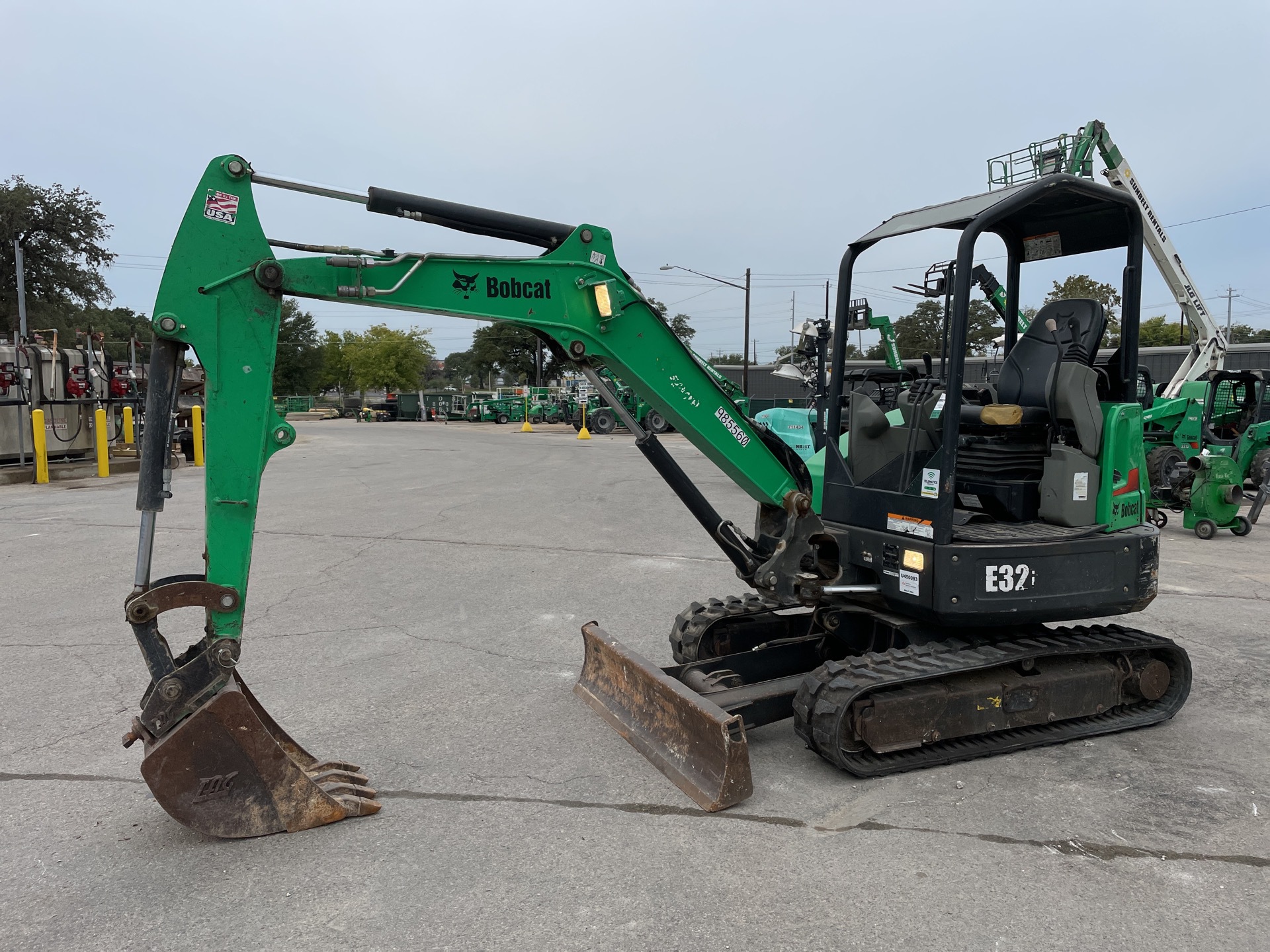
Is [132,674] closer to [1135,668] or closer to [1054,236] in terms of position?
[1135,668]

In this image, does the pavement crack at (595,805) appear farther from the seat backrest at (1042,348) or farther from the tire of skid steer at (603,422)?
the tire of skid steer at (603,422)

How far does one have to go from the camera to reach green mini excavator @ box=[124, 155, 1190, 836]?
3.66 m

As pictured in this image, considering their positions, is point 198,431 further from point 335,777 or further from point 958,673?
point 958,673

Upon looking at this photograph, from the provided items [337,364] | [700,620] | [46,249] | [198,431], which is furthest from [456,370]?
[700,620]

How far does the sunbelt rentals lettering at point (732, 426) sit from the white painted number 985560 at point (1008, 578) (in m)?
1.41

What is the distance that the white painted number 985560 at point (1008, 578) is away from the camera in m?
4.56

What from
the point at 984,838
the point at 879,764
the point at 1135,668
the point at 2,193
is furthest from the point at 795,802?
the point at 2,193

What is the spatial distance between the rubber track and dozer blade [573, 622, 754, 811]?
44cm

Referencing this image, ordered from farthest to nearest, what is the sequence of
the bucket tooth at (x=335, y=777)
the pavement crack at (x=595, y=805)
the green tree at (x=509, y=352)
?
the green tree at (x=509, y=352), the bucket tooth at (x=335, y=777), the pavement crack at (x=595, y=805)

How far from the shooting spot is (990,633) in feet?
16.3

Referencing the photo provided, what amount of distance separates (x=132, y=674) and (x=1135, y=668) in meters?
6.23

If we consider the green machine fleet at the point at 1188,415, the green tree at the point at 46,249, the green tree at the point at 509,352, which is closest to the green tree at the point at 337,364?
the green tree at the point at 509,352

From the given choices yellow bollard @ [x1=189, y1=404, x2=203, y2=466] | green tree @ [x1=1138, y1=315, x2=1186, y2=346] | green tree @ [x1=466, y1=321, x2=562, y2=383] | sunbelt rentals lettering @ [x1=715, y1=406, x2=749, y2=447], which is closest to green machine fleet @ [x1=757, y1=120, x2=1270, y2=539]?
sunbelt rentals lettering @ [x1=715, y1=406, x2=749, y2=447]

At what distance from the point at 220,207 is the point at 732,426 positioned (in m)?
2.60
